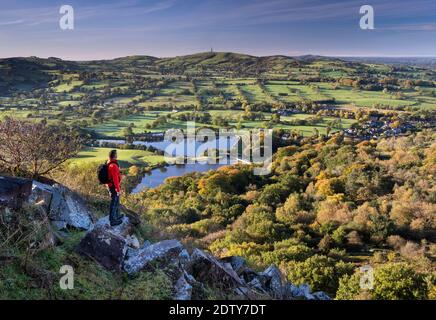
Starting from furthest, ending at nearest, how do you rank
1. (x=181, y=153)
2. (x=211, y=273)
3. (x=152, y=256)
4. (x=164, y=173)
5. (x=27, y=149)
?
(x=181, y=153) < (x=164, y=173) < (x=27, y=149) < (x=211, y=273) < (x=152, y=256)

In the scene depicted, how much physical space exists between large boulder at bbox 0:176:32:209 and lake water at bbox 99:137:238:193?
109 ft

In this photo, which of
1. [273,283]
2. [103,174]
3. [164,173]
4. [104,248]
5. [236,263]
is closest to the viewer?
[104,248]

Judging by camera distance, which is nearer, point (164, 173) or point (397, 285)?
point (397, 285)

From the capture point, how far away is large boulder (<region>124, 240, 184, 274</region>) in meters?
6.08

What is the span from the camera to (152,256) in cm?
632

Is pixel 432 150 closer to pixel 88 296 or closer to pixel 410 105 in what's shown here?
pixel 410 105

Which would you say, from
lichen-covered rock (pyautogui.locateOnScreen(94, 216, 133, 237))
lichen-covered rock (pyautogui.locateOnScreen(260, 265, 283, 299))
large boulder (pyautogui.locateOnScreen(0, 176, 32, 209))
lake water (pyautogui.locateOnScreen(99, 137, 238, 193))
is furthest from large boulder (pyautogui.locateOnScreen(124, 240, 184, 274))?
lake water (pyautogui.locateOnScreen(99, 137, 238, 193))

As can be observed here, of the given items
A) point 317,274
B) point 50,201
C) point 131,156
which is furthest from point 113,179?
point 131,156

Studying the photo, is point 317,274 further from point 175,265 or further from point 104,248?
point 104,248

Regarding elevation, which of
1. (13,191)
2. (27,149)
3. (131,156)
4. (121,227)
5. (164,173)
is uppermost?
(27,149)

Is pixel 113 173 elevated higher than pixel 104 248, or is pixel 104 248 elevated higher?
pixel 113 173

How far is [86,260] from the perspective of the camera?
6.02m

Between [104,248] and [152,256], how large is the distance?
0.77 meters

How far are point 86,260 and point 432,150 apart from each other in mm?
47061
